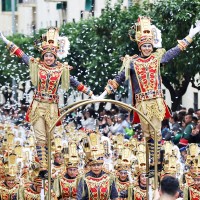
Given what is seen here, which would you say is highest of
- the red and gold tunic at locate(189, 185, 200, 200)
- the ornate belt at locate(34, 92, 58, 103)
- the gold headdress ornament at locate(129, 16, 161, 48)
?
the gold headdress ornament at locate(129, 16, 161, 48)

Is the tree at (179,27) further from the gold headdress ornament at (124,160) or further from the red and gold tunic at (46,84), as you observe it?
the red and gold tunic at (46,84)

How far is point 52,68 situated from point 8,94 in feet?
117

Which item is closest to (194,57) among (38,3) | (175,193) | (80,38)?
(80,38)

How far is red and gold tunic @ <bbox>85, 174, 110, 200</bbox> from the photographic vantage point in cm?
2173

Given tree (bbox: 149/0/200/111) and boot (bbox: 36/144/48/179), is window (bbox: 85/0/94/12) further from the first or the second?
boot (bbox: 36/144/48/179)

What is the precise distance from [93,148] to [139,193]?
1699 mm

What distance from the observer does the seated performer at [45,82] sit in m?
23.1

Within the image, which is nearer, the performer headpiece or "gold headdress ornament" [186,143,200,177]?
"gold headdress ornament" [186,143,200,177]

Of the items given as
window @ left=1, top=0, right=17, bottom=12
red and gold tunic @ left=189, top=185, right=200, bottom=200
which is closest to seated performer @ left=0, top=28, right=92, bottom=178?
red and gold tunic @ left=189, top=185, right=200, bottom=200

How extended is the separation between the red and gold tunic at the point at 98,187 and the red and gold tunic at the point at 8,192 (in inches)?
92.4

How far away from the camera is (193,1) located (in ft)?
109

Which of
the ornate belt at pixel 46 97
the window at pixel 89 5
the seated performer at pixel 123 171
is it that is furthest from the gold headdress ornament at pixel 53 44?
the window at pixel 89 5

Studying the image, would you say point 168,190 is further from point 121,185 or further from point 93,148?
point 121,185

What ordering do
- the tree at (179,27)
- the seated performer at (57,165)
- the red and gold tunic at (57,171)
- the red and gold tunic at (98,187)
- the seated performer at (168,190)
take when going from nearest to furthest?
the seated performer at (168,190) → the red and gold tunic at (98,187) → the red and gold tunic at (57,171) → the seated performer at (57,165) → the tree at (179,27)
